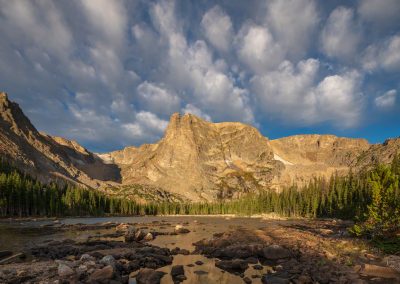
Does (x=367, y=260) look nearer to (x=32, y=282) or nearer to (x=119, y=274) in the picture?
(x=119, y=274)

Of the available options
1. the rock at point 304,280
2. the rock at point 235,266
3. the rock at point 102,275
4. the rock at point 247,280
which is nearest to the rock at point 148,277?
the rock at point 102,275

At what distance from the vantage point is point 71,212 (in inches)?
5335

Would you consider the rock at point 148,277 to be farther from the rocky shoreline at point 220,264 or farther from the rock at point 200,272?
the rock at point 200,272

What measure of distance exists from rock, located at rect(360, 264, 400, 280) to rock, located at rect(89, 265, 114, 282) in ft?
78.6

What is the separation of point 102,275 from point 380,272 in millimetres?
26058

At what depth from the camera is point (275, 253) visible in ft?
125

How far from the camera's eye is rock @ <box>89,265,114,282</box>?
25609 millimetres

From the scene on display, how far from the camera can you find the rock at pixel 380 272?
27.5 meters

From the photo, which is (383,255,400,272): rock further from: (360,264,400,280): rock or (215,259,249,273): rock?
(215,259,249,273): rock

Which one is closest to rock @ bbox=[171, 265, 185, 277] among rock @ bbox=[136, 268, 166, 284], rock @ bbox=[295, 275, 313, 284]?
rock @ bbox=[136, 268, 166, 284]

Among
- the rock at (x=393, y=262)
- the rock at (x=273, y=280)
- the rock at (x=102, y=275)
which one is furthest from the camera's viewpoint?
the rock at (x=393, y=262)

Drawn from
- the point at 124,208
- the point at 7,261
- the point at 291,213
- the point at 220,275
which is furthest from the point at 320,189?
the point at 7,261

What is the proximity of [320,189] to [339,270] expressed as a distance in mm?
129587

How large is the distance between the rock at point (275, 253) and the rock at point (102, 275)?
20.5 m
